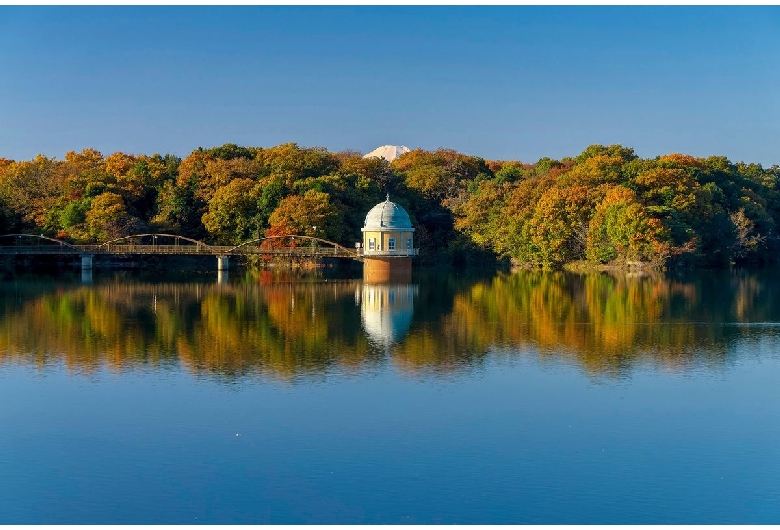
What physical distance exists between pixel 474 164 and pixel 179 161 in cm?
2597

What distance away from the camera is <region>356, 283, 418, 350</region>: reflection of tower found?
28.6 metres

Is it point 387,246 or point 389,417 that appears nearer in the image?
point 389,417

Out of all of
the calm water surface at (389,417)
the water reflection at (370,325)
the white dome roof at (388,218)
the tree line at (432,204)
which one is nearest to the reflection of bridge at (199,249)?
the tree line at (432,204)

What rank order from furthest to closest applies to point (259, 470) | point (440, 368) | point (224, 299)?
point (224, 299) → point (440, 368) → point (259, 470)

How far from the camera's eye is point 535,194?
66.9 m

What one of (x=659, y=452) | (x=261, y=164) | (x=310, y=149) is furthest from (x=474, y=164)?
(x=659, y=452)

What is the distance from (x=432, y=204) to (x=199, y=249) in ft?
75.1

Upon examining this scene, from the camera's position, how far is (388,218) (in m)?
55.2

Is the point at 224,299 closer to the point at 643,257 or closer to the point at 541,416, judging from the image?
the point at 541,416

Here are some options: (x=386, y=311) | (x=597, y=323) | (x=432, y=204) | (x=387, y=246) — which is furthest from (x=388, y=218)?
(x=597, y=323)

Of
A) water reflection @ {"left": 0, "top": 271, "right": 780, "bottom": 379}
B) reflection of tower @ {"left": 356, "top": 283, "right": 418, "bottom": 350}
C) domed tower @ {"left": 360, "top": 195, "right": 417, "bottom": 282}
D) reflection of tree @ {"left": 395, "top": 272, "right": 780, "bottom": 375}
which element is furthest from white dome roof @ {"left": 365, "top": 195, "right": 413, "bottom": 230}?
reflection of tree @ {"left": 395, "top": 272, "right": 780, "bottom": 375}

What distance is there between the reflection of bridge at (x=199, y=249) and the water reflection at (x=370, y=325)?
29.5 ft

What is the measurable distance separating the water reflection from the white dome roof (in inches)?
265

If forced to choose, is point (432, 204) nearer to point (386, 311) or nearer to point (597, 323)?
point (386, 311)
